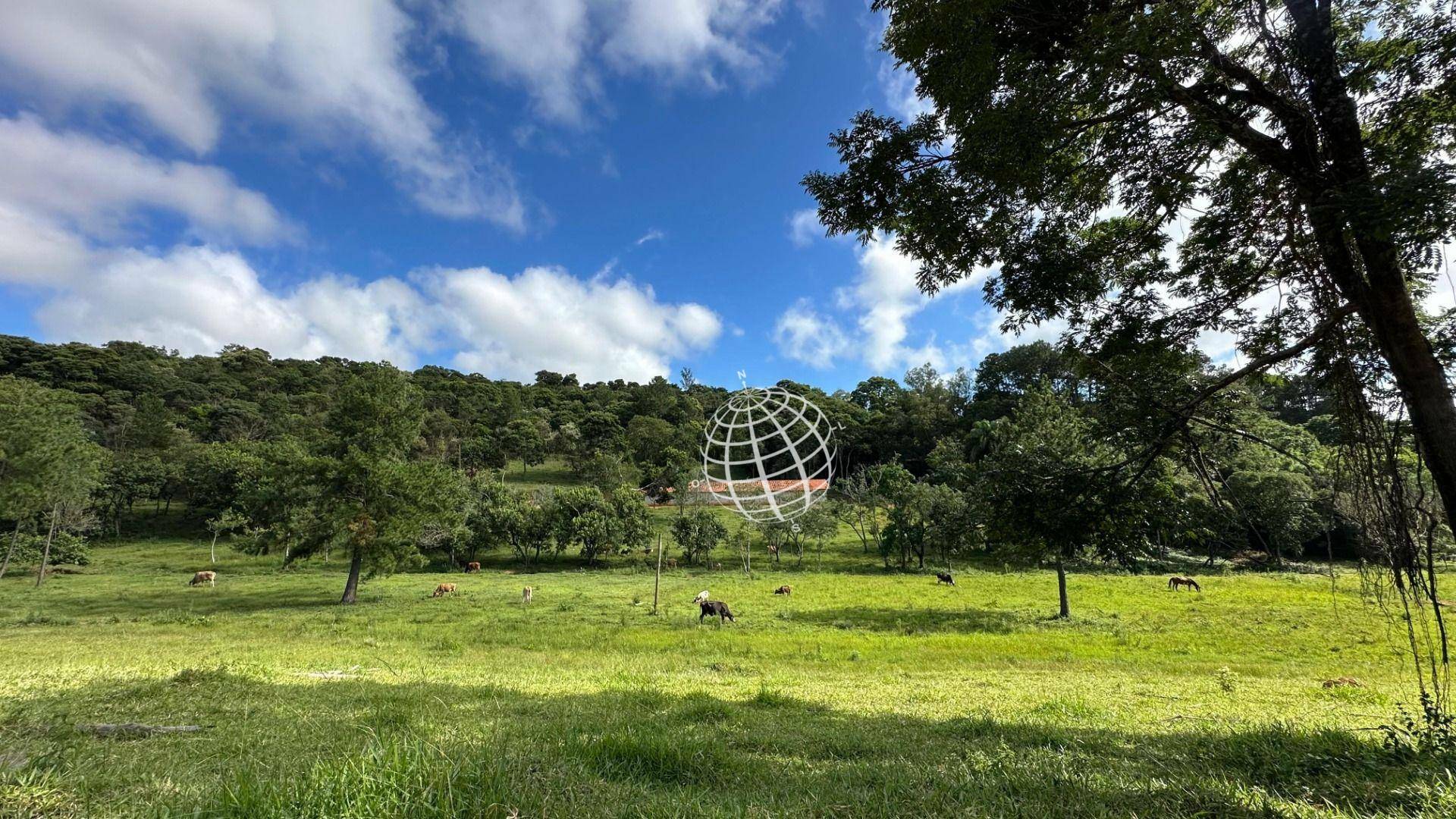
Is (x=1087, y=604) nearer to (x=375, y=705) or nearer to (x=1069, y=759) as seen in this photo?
(x=1069, y=759)

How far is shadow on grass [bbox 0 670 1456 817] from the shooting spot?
8.66 ft

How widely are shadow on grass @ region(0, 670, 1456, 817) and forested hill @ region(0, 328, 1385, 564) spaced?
103 inches

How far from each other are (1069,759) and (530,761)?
419cm

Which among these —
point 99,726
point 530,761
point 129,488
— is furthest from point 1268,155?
point 129,488

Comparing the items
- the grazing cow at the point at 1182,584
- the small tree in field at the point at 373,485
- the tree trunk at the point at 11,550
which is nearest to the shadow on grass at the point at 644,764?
the small tree in field at the point at 373,485

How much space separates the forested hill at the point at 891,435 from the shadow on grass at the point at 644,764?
2.62 m

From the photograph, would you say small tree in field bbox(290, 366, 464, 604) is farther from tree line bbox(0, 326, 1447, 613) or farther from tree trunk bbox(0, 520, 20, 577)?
tree trunk bbox(0, 520, 20, 577)

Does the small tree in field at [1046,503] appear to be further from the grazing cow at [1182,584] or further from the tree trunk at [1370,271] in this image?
the grazing cow at [1182,584]

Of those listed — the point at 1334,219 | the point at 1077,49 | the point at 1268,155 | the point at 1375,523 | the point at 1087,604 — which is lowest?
the point at 1087,604

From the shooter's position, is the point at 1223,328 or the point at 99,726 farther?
the point at 1223,328

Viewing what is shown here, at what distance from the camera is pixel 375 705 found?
6.22 meters

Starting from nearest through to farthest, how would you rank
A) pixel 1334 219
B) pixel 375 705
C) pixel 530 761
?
pixel 530 761 → pixel 1334 219 → pixel 375 705

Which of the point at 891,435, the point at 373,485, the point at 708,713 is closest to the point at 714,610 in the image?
the point at 708,713

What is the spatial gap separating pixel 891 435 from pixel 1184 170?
67.5 meters
